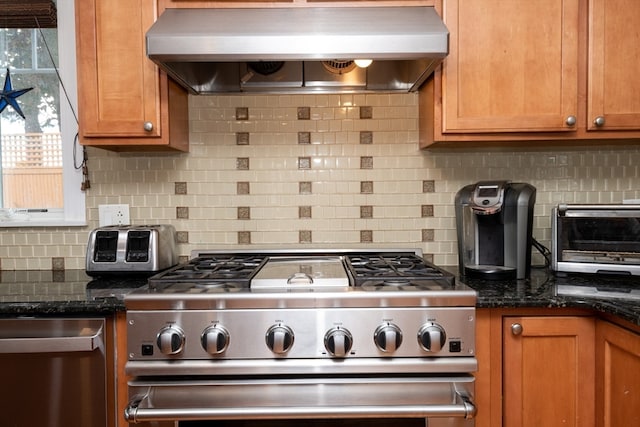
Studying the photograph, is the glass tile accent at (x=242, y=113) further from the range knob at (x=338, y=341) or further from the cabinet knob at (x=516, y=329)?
the cabinet knob at (x=516, y=329)

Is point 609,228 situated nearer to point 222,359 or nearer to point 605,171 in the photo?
point 605,171

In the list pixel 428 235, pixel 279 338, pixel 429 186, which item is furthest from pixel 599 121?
pixel 279 338

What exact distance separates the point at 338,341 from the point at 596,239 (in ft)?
3.49

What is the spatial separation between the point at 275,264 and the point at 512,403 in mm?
926

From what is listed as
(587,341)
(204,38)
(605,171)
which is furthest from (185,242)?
(605,171)

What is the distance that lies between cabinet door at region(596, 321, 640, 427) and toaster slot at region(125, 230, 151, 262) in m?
1.57

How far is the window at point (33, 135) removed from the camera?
1.89 meters

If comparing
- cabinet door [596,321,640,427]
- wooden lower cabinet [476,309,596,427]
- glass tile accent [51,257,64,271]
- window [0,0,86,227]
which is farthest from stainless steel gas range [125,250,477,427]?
window [0,0,86,227]

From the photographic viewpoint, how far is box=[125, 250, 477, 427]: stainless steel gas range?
1.17 m

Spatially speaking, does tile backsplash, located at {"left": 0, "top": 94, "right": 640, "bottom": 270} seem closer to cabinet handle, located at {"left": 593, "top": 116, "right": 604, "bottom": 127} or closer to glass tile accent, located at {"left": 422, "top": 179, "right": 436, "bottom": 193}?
glass tile accent, located at {"left": 422, "top": 179, "right": 436, "bottom": 193}

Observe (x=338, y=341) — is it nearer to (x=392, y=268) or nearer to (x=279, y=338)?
(x=279, y=338)

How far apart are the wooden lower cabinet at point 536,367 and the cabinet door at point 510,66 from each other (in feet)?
2.31

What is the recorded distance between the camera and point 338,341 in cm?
115

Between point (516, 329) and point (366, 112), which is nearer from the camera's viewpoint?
point (516, 329)
